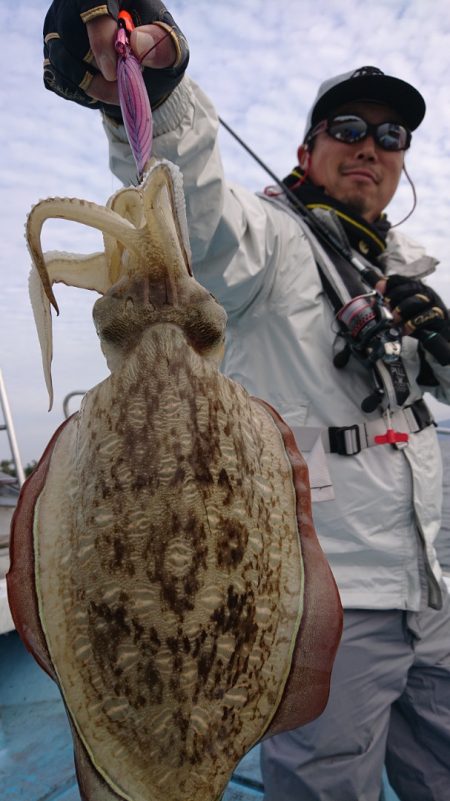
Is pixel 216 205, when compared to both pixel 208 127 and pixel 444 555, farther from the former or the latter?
pixel 444 555

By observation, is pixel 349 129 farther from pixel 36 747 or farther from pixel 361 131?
pixel 36 747

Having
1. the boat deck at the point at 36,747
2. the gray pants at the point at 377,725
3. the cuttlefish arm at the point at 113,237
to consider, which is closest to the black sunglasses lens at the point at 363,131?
the cuttlefish arm at the point at 113,237

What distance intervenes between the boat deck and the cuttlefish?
Answer: 2938mm

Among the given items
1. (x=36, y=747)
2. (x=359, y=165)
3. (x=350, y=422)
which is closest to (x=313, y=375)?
(x=350, y=422)

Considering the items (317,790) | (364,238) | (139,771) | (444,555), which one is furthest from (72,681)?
(444,555)

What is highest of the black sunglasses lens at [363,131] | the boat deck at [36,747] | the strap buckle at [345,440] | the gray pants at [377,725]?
the black sunglasses lens at [363,131]

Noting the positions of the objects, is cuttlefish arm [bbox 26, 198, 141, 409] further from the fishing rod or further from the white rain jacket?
the fishing rod

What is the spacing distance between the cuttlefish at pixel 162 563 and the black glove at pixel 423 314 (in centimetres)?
179

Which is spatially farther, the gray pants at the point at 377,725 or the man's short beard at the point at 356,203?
the man's short beard at the point at 356,203

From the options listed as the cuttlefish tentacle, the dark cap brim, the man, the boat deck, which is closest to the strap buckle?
the man

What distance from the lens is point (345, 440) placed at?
8.09ft

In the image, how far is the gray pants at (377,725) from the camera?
86.1 inches

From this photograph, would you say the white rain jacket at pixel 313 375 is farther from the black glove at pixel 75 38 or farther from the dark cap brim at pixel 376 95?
the dark cap brim at pixel 376 95

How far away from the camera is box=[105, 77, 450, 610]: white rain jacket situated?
7.43ft
